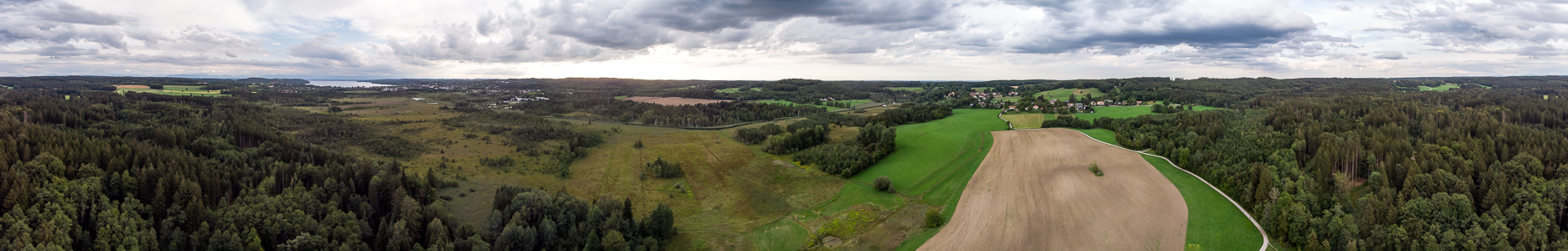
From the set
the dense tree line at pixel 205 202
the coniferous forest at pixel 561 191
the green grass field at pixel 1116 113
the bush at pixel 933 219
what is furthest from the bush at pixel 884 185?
the green grass field at pixel 1116 113

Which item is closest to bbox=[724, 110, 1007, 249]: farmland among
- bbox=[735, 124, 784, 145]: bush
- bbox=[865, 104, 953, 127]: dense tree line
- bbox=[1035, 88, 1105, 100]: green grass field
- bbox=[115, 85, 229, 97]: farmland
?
bbox=[865, 104, 953, 127]: dense tree line

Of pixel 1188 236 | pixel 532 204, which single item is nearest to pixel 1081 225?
pixel 1188 236

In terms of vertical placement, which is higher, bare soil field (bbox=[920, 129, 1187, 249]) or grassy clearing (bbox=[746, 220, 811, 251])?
bare soil field (bbox=[920, 129, 1187, 249])

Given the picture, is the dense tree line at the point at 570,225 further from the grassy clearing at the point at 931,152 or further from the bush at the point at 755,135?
the bush at the point at 755,135

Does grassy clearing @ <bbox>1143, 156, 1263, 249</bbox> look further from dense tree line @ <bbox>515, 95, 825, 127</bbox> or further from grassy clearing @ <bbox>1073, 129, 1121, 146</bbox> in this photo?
dense tree line @ <bbox>515, 95, 825, 127</bbox>

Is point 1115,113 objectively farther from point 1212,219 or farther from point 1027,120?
point 1212,219

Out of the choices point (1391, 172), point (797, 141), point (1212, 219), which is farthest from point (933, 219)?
point (797, 141)
